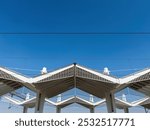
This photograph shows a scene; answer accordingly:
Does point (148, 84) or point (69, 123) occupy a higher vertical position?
point (148, 84)

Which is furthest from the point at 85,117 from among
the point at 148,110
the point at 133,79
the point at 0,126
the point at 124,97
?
the point at 148,110

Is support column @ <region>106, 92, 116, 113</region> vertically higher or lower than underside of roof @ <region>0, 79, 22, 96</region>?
lower

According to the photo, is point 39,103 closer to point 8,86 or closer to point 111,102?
point 8,86

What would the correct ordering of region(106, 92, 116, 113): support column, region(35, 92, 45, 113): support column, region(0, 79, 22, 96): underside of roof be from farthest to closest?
region(35, 92, 45, 113): support column, region(0, 79, 22, 96): underside of roof, region(106, 92, 116, 113): support column

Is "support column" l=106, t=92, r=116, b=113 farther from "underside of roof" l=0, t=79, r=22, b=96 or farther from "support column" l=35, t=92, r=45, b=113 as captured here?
"underside of roof" l=0, t=79, r=22, b=96

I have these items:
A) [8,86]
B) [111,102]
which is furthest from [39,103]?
[111,102]

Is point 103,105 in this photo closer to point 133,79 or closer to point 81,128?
point 133,79

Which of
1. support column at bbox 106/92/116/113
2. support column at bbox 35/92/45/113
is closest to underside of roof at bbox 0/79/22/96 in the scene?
support column at bbox 35/92/45/113

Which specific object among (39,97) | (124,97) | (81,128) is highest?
(124,97)

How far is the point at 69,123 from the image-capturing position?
6289 mm

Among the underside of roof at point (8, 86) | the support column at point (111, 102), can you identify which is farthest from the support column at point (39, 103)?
the support column at point (111, 102)

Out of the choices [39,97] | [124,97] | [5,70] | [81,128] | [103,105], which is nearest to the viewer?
[81,128]

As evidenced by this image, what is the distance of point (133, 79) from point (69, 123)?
17.9m

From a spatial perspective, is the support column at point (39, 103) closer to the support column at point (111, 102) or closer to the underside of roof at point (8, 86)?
the underside of roof at point (8, 86)
